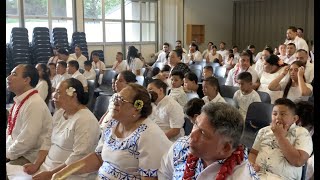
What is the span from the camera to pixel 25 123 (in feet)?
9.11

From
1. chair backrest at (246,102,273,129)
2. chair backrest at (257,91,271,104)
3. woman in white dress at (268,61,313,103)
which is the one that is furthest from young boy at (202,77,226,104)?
woman in white dress at (268,61,313,103)

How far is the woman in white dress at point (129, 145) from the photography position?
2.02 m

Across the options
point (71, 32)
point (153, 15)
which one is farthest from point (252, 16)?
point (71, 32)

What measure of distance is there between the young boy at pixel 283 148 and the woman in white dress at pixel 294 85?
1.43 meters

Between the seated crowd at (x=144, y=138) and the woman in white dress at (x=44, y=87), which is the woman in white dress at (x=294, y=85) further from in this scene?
the woman in white dress at (x=44, y=87)

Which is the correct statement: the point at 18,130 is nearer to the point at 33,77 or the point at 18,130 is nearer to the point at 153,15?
the point at 33,77

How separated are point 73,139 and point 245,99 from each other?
2073 mm

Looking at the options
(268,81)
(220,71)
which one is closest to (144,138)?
(268,81)

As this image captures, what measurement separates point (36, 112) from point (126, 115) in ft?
3.11

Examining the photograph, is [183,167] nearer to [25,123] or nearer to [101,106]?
[25,123]

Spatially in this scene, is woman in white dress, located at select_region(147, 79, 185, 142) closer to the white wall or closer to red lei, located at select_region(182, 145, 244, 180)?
red lei, located at select_region(182, 145, 244, 180)

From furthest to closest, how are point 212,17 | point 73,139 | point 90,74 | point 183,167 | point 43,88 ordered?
point 212,17
point 90,74
point 43,88
point 73,139
point 183,167
